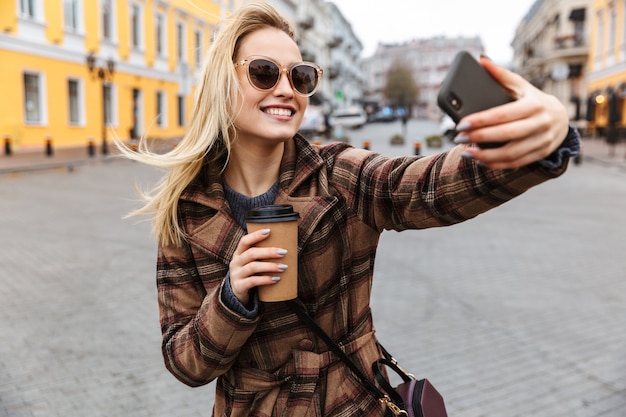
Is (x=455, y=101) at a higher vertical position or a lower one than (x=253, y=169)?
higher

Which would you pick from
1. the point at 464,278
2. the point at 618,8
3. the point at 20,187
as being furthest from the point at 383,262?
the point at 618,8

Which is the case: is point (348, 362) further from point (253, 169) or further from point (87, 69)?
point (87, 69)

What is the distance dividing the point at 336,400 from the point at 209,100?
84cm

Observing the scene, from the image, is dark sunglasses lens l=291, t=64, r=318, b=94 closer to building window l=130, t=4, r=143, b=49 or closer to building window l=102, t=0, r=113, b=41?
building window l=102, t=0, r=113, b=41

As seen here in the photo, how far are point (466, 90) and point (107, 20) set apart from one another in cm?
3079

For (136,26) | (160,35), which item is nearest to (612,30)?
(160,35)

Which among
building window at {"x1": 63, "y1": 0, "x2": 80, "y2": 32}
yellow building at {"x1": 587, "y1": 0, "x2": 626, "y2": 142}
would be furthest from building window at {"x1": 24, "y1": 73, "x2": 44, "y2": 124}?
yellow building at {"x1": 587, "y1": 0, "x2": 626, "y2": 142}

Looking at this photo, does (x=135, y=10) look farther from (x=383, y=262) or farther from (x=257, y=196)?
(x=257, y=196)

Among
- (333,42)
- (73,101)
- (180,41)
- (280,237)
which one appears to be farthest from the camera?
(333,42)

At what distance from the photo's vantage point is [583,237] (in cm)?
866

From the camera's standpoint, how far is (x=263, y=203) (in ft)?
5.35

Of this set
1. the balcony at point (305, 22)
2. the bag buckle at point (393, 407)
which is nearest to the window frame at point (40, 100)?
the bag buckle at point (393, 407)

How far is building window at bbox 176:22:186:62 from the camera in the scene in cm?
3625

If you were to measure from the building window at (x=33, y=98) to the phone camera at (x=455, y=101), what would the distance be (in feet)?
82.5
